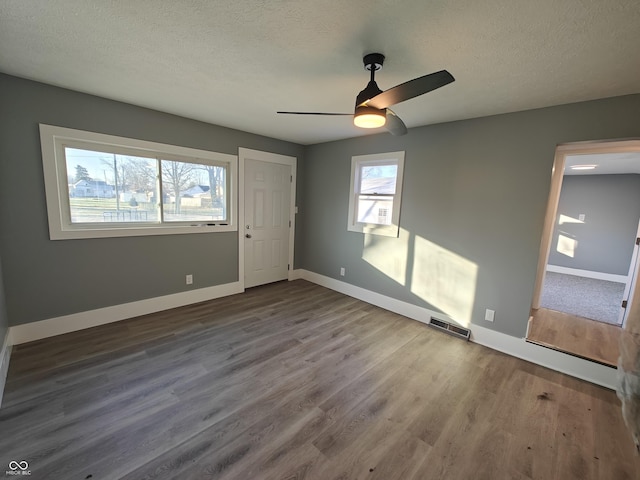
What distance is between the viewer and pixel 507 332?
283 cm

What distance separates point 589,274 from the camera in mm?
5668

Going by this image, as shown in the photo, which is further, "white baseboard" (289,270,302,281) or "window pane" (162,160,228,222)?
"white baseboard" (289,270,302,281)

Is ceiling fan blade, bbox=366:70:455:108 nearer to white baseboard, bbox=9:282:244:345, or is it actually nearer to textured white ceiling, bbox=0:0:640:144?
textured white ceiling, bbox=0:0:640:144

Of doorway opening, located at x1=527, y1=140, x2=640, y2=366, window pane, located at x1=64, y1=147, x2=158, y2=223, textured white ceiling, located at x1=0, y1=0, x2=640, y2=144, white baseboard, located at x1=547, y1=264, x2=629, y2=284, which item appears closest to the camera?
textured white ceiling, located at x1=0, y1=0, x2=640, y2=144

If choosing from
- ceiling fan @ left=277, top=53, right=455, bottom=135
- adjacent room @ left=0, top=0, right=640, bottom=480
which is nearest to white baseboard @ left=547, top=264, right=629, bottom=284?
adjacent room @ left=0, top=0, right=640, bottom=480

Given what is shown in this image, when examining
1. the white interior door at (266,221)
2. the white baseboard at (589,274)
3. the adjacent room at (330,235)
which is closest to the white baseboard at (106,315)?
the adjacent room at (330,235)

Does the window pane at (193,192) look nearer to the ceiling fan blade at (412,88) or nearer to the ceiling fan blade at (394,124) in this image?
the ceiling fan blade at (394,124)

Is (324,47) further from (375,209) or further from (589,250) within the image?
(589,250)

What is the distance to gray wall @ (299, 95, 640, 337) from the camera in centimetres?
250

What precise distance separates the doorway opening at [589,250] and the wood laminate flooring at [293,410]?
1.18 metres

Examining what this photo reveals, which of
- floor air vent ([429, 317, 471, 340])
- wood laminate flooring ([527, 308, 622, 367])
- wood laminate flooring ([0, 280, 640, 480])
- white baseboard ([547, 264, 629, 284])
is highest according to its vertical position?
white baseboard ([547, 264, 629, 284])

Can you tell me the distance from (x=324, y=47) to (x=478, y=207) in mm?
2294

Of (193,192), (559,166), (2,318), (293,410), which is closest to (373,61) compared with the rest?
(293,410)

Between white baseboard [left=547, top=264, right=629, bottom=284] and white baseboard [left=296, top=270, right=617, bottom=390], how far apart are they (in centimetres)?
447
